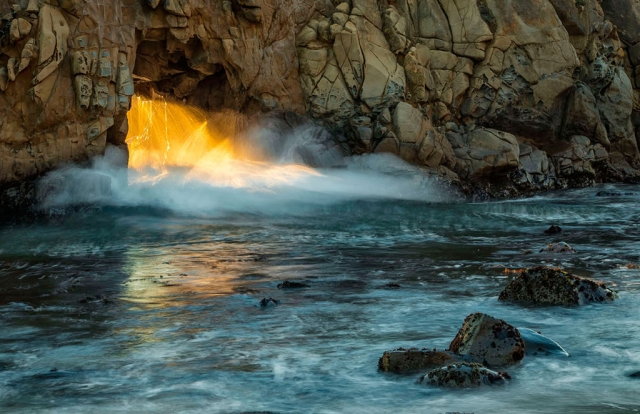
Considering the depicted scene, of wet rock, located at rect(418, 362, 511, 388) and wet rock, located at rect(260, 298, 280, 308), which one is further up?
wet rock, located at rect(418, 362, 511, 388)

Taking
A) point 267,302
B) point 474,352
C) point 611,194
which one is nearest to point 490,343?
point 474,352

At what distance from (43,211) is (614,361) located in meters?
13.6

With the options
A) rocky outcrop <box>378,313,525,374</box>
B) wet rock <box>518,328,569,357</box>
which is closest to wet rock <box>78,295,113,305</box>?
rocky outcrop <box>378,313,525,374</box>

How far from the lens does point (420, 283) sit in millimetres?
10562

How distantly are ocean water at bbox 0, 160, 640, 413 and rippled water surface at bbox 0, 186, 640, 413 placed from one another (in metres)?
0.02

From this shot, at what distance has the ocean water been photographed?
A: 20.4 feet

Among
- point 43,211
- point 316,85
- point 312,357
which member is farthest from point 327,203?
point 312,357

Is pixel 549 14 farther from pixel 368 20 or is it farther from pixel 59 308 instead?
pixel 59 308

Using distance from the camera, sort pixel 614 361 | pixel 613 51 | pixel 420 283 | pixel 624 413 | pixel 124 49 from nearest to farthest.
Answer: pixel 624 413
pixel 614 361
pixel 420 283
pixel 124 49
pixel 613 51

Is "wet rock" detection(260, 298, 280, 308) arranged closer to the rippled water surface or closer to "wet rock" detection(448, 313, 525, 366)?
the rippled water surface

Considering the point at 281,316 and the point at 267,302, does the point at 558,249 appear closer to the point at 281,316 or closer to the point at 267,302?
the point at 267,302

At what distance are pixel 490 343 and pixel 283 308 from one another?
9.45 feet

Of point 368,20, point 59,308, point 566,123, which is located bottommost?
Result: point 59,308

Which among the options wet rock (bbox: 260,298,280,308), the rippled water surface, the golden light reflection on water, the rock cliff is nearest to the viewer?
the rippled water surface
